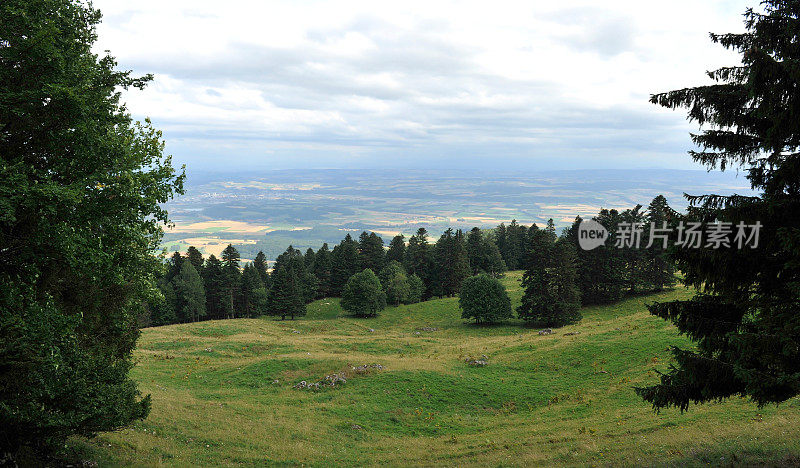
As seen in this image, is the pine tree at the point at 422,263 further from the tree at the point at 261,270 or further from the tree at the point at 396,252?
the tree at the point at 261,270

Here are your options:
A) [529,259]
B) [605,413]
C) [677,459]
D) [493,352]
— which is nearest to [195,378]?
[493,352]

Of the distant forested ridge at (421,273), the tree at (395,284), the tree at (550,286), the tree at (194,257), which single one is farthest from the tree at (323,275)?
the tree at (550,286)

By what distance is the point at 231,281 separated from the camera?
79062 mm

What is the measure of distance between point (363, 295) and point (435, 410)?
153ft

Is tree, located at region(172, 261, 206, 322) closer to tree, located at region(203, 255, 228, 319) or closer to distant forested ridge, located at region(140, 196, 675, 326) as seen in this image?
distant forested ridge, located at region(140, 196, 675, 326)

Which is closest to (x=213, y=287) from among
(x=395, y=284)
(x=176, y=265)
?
(x=176, y=265)

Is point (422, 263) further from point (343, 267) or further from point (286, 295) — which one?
point (286, 295)

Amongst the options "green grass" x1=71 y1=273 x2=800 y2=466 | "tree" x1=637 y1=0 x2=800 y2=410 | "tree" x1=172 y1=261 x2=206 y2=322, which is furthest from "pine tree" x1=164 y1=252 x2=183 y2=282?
"tree" x1=637 y1=0 x2=800 y2=410

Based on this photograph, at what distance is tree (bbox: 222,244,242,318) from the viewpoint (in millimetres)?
79188

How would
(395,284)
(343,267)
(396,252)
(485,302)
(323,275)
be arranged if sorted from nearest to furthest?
(485,302) < (395,284) < (343,267) < (323,275) < (396,252)

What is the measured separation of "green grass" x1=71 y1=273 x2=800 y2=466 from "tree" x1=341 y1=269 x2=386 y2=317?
79.5ft

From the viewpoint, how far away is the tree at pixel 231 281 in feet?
260

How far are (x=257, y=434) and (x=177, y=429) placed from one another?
3.96m

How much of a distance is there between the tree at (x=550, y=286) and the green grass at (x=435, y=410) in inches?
520
